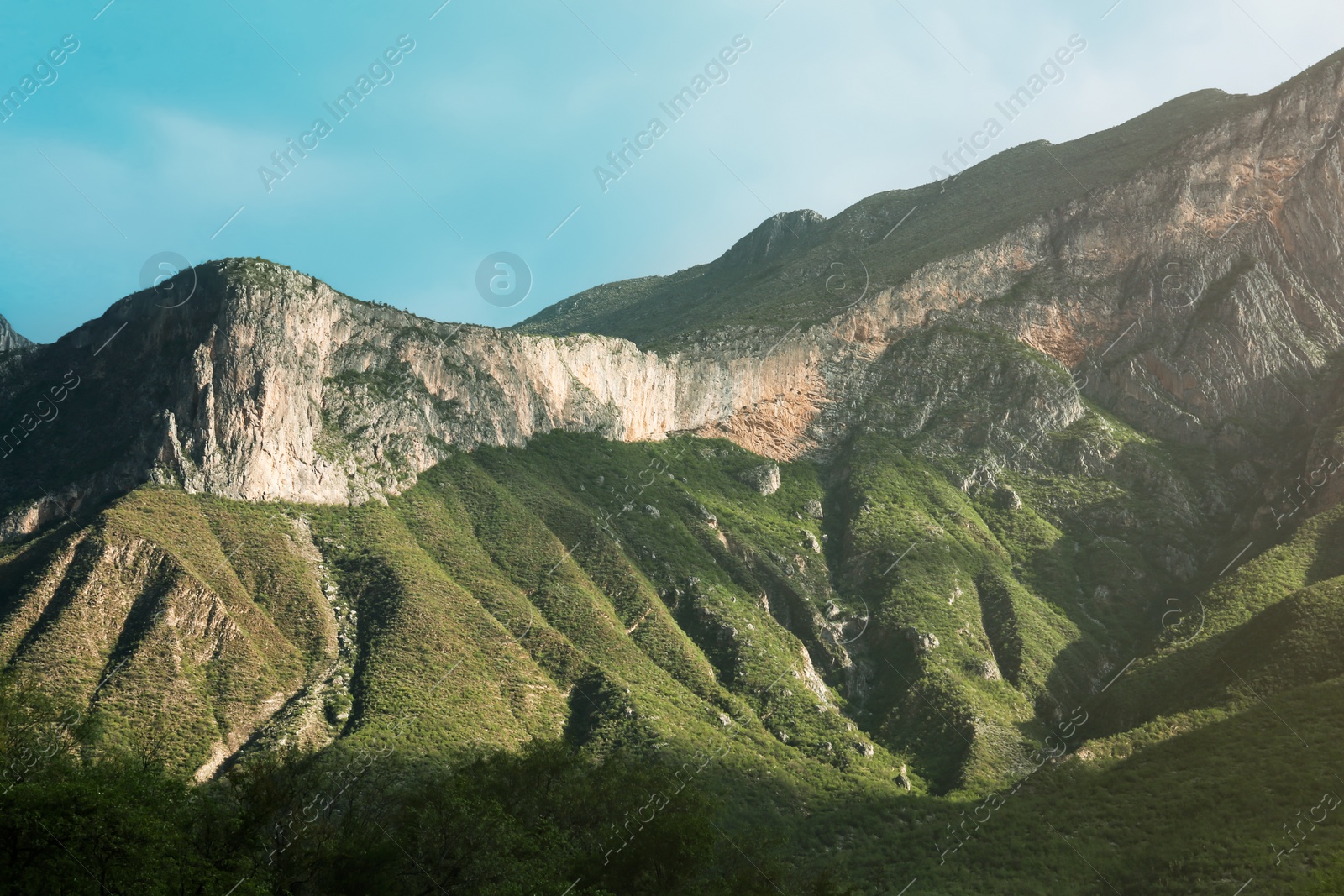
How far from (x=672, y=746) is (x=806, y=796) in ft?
31.6

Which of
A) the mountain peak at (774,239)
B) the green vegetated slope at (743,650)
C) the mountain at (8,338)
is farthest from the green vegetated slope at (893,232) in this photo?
the mountain at (8,338)

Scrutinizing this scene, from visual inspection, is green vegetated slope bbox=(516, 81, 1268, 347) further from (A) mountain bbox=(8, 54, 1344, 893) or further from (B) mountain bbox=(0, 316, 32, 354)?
(B) mountain bbox=(0, 316, 32, 354)

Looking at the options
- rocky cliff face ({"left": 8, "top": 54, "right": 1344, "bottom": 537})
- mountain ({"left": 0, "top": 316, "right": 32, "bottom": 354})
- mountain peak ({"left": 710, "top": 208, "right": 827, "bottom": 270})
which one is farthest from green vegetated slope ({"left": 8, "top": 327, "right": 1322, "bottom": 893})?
mountain peak ({"left": 710, "top": 208, "right": 827, "bottom": 270})

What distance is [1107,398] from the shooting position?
12912 cm

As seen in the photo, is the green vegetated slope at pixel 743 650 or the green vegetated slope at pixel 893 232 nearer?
the green vegetated slope at pixel 743 650

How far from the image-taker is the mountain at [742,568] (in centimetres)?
5478

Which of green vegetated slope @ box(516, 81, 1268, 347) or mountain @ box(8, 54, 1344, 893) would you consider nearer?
mountain @ box(8, 54, 1344, 893)

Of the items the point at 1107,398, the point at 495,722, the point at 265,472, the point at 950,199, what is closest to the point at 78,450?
the point at 265,472

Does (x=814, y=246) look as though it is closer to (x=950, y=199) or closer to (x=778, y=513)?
(x=950, y=199)

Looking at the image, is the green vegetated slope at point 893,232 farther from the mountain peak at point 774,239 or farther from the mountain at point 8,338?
the mountain at point 8,338

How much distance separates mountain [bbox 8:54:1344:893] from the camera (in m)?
54.8

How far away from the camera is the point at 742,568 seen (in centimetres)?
10050

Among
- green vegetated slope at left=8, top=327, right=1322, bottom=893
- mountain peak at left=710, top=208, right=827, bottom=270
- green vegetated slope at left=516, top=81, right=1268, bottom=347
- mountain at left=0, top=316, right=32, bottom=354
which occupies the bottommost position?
green vegetated slope at left=8, top=327, right=1322, bottom=893

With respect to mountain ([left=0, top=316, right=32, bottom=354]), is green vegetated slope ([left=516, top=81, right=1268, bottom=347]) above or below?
below
